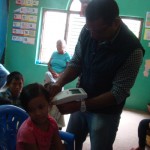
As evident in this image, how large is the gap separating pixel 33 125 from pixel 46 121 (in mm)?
78

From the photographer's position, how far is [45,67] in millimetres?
5270

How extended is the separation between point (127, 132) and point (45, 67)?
2.42m

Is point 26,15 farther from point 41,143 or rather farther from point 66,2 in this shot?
point 41,143

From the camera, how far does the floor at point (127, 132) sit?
9.74ft

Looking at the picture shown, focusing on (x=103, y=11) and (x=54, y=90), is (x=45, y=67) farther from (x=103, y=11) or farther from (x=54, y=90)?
(x=103, y=11)

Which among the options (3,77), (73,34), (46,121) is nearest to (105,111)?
(46,121)

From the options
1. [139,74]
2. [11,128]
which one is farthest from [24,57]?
[11,128]

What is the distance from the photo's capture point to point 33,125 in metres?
1.26

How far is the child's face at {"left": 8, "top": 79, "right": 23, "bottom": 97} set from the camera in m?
2.48

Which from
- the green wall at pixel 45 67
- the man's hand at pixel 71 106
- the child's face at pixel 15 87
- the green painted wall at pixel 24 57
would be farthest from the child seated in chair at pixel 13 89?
the green painted wall at pixel 24 57

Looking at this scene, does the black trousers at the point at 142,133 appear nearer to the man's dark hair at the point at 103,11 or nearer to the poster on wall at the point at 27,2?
the man's dark hair at the point at 103,11

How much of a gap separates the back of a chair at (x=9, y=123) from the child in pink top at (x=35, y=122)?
0.21m

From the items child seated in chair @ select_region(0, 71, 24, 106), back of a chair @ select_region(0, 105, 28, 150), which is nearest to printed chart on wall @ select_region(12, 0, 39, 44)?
child seated in chair @ select_region(0, 71, 24, 106)

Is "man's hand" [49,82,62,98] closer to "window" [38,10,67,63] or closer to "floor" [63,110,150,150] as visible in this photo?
"floor" [63,110,150,150]
